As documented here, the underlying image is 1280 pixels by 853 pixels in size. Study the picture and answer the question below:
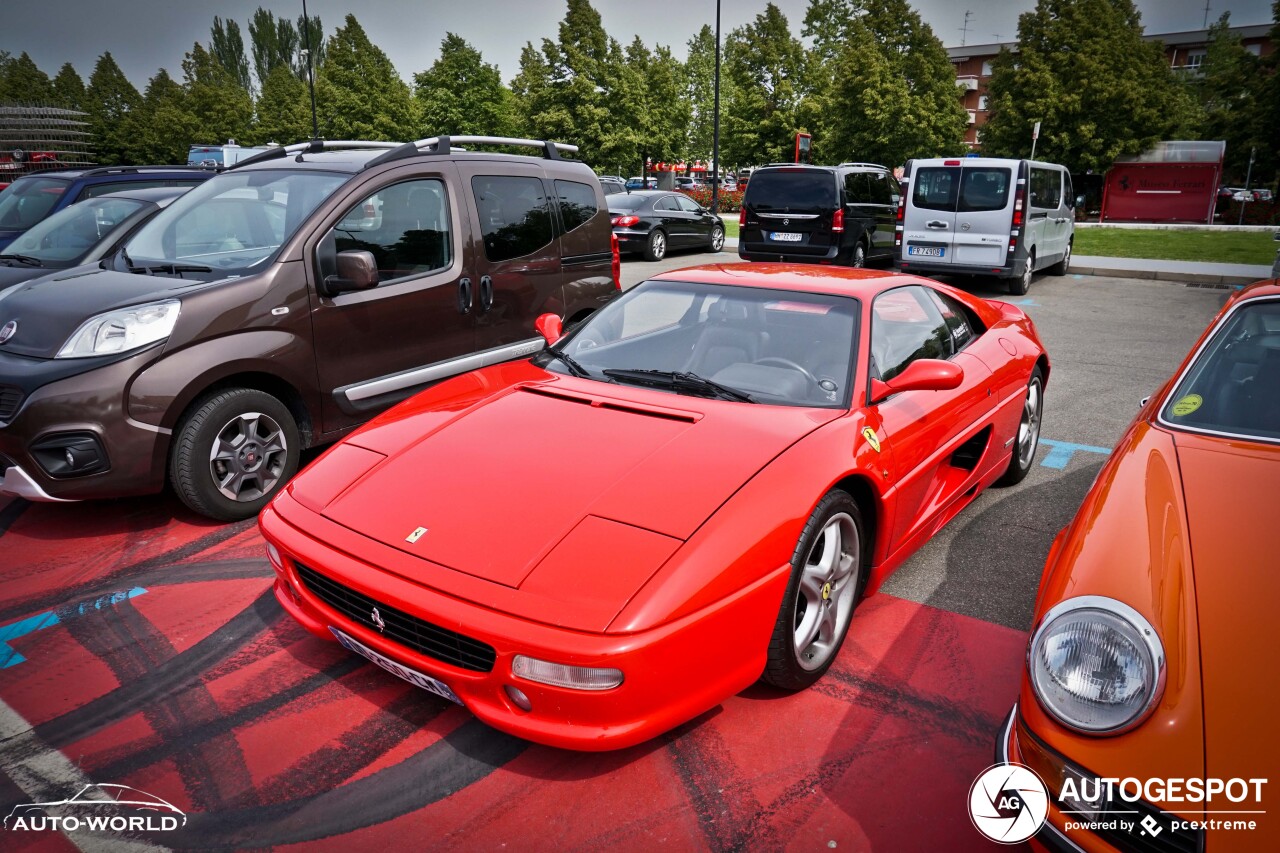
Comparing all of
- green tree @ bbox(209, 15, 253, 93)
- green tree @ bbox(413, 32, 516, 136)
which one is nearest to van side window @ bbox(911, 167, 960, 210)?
green tree @ bbox(413, 32, 516, 136)

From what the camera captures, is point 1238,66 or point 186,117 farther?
point 186,117

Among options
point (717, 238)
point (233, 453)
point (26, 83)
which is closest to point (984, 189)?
point (717, 238)

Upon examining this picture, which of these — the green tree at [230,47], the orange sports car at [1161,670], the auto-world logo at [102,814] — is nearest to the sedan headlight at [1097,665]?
the orange sports car at [1161,670]

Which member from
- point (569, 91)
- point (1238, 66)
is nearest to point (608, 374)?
point (569, 91)

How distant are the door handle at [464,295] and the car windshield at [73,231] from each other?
3744mm

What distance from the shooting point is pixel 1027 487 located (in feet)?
16.0

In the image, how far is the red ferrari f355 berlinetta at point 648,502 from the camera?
219 centimetres

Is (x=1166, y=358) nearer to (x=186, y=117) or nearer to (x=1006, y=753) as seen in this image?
(x=1006, y=753)

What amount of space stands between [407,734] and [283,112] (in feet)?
193

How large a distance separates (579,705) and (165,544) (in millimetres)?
2903

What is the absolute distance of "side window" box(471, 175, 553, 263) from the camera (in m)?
5.46

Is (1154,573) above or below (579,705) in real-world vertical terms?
above

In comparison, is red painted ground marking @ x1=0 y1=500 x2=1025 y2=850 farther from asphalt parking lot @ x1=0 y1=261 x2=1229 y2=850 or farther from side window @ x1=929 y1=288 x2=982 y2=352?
side window @ x1=929 y1=288 x2=982 y2=352

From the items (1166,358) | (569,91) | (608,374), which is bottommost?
(1166,358)
